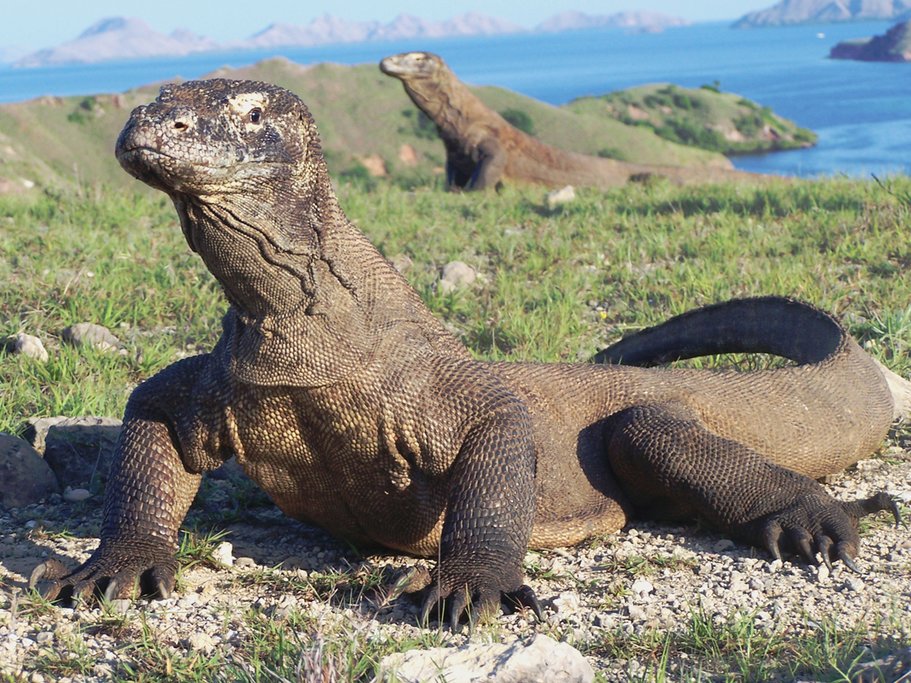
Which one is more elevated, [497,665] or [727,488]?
[497,665]

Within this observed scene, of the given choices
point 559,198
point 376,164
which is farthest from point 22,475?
point 376,164

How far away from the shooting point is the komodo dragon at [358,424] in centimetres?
287

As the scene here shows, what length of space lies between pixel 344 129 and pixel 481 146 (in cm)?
468

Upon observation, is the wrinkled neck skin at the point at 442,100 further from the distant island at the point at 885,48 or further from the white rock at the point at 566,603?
the distant island at the point at 885,48

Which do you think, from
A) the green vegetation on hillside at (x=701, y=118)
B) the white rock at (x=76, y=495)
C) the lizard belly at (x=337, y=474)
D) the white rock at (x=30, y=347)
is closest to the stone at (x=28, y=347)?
the white rock at (x=30, y=347)

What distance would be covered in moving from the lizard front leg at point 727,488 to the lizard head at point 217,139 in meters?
1.50

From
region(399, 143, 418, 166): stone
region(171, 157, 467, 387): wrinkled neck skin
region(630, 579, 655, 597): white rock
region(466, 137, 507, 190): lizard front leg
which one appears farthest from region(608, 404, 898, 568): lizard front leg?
region(399, 143, 418, 166): stone

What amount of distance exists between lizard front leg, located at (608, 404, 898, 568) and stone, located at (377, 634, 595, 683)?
123cm

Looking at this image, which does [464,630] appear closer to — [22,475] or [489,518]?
[489,518]

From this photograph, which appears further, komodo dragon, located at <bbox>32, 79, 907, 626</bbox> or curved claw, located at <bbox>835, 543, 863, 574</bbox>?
curved claw, located at <bbox>835, 543, 863, 574</bbox>

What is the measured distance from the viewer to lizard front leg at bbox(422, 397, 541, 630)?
9.89 ft

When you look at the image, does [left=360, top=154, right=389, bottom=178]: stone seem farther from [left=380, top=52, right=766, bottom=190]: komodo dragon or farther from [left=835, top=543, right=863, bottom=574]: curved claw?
[left=835, top=543, right=863, bottom=574]: curved claw

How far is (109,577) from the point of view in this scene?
318 cm

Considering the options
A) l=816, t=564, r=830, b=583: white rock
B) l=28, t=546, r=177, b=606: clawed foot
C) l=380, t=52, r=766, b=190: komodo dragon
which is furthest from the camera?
l=380, t=52, r=766, b=190: komodo dragon
